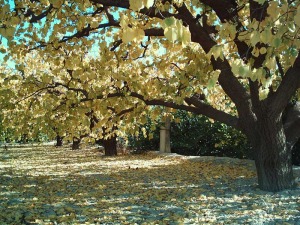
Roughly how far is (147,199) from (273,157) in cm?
243

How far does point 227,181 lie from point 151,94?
2577 millimetres

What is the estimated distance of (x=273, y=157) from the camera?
21.6 ft

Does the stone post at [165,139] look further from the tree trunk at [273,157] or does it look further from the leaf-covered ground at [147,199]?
the tree trunk at [273,157]

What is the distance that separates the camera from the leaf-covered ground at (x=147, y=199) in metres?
5.07

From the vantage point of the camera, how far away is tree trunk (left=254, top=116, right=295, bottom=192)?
6562 mm

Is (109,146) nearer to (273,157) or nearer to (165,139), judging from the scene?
(165,139)

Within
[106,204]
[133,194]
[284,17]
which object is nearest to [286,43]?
[284,17]

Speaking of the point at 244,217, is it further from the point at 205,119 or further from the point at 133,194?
the point at 205,119

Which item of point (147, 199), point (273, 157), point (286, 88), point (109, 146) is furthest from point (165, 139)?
→ point (286, 88)

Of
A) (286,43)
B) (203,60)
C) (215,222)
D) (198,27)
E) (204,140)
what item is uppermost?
(198,27)

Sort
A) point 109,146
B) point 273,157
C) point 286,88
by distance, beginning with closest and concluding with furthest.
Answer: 1. point 286,88
2. point 273,157
3. point 109,146

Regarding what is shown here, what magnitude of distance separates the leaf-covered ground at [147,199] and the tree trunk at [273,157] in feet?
0.77

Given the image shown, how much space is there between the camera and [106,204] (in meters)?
6.04

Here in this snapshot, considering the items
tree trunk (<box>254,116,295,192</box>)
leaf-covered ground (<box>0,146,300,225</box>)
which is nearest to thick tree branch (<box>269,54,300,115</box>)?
tree trunk (<box>254,116,295,192</box>)
